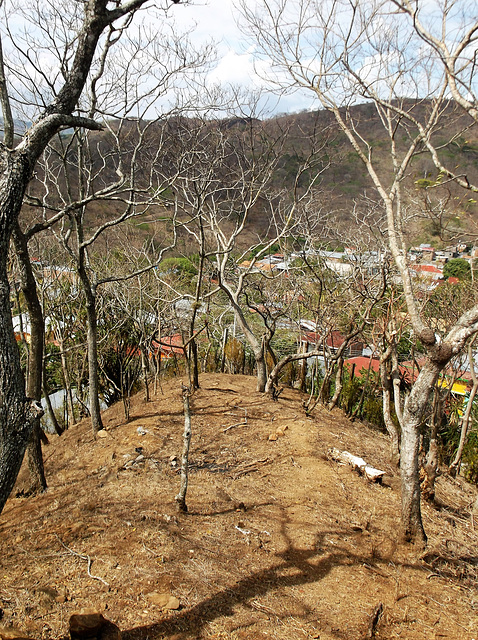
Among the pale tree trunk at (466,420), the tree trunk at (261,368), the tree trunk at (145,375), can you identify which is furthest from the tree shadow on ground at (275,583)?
the tree trunk at (145,375)

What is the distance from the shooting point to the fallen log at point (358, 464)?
445 centimetres

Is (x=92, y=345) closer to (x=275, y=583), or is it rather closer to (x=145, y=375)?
(x=145, y=375)

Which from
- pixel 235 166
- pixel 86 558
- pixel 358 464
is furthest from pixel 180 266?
→ pixel 86 558

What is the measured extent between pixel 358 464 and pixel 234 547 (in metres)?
1.93

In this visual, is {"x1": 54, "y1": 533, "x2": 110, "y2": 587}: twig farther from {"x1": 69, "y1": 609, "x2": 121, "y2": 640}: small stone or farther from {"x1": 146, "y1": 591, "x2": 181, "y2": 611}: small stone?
{"x1": 69, "y1": 609, "x2": 121, "y2": 640}: small stone

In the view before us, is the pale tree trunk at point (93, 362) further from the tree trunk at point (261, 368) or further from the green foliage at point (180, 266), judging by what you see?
the green foliage at point (180, 266)

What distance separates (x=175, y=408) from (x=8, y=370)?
14.5 ft

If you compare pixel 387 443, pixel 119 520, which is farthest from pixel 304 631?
pixel 387 443

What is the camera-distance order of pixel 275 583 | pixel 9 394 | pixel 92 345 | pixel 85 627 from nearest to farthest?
pixel 9 394
pixel 85 627
pixel 275 583
pixel 92 345

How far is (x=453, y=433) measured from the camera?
6848 mm

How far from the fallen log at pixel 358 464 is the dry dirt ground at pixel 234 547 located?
8 cm

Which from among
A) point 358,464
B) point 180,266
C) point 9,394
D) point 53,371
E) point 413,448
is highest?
point 180,266

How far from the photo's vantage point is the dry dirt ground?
8.29 feet

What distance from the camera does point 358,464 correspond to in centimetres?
463
